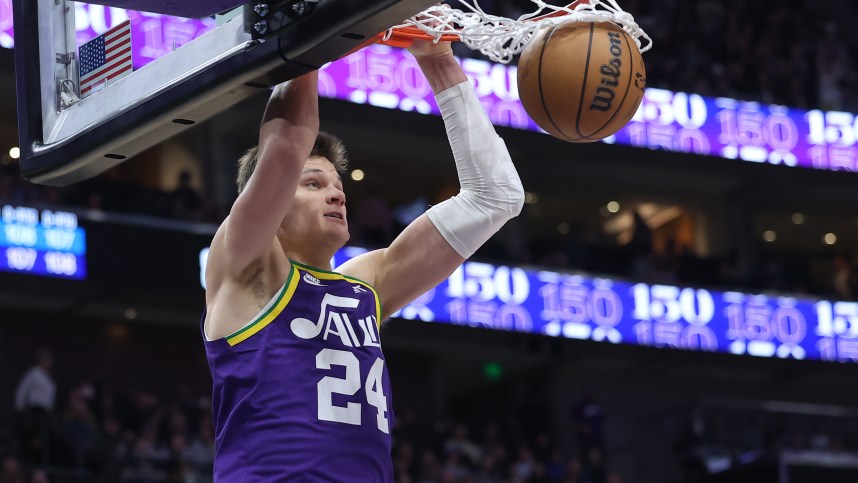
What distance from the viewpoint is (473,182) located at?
392 cm

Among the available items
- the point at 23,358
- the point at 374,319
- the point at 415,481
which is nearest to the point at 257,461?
the point at 374,319

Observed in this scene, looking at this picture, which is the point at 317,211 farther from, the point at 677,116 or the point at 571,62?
the point at 677,116

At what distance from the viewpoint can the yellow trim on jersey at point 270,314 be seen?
3.44 m

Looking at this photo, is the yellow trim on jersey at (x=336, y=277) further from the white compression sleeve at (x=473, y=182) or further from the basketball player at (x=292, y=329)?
the white compression sleeve at (x=473, y=182)

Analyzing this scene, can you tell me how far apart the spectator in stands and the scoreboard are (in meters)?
1.37

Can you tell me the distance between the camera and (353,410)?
11.3ft

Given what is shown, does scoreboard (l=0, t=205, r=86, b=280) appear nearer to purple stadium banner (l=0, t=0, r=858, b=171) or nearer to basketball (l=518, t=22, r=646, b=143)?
purple stadium banner (l=0, t=0, r=858, b=171)

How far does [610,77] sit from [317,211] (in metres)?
1.02

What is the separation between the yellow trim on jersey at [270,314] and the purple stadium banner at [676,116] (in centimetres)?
1282

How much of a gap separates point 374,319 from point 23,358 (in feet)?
49.0

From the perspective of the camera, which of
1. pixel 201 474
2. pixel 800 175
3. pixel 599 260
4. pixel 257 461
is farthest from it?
pixel 800 175

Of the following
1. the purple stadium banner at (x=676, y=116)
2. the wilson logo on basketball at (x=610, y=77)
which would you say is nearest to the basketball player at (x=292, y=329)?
the wilson logo on basketball at (x=610, y=77)

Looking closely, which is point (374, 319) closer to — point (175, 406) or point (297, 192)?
point (297, 192)

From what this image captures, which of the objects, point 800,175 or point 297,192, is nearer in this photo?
point 297,192
